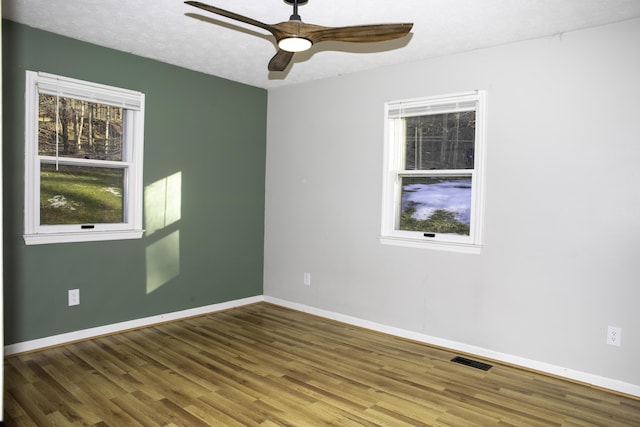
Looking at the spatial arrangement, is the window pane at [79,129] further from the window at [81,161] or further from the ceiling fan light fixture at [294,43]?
the ceiling fan light fixture at [294,43]

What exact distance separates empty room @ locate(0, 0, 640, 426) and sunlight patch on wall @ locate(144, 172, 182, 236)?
2 centimetres

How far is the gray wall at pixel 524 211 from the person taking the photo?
3068 mm

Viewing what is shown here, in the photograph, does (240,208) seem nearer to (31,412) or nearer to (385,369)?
(385,369)

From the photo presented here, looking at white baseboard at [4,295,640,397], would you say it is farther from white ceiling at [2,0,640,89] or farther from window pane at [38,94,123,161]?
white ceiling at [2,0,640,89]

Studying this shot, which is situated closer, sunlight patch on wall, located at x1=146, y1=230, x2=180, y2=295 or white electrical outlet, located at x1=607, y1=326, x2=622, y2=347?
white electrical outlet, located at x1=607, y1=326, x2=622, y2=347

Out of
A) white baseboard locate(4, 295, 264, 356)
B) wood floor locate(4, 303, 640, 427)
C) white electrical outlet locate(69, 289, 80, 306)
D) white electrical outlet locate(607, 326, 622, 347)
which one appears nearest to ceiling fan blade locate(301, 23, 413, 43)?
wood floor locate(4, 303, 640, 427)

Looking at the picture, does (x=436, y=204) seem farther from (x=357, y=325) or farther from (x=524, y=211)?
(x=357, y=325)

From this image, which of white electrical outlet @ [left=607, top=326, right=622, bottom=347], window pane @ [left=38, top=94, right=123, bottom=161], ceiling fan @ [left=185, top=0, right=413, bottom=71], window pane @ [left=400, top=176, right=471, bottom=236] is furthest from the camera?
window pane @ [left=400, top=176, right=471, bottom=236]

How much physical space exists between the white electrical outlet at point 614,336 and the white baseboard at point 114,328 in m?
3.47

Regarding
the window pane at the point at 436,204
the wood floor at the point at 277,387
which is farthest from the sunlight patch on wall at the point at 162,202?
the window pane at the point at 436,204

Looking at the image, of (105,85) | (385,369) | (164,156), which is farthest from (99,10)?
(385,369)

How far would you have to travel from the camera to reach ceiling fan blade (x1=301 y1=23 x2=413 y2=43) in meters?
2.44

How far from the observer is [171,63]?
4312 millimetres

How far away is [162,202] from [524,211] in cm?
318
